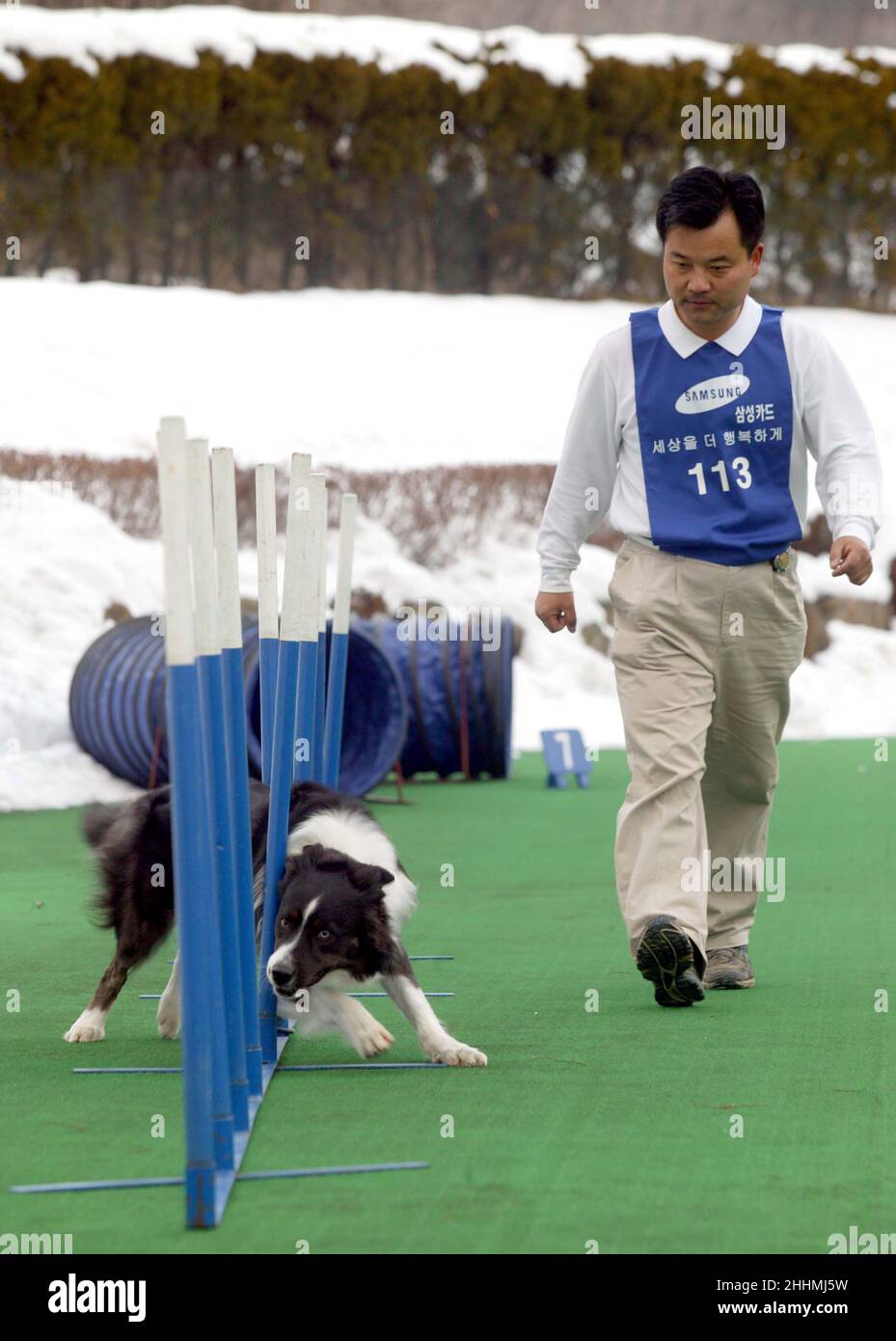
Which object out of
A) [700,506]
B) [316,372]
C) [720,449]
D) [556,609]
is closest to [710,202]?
[720,449]

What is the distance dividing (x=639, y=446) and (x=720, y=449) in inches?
8.5

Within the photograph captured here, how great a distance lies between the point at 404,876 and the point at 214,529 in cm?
138

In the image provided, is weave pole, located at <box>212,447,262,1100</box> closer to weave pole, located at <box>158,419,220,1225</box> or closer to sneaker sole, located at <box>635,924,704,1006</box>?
weave pole, located at <box>158,419,220,1225</box>

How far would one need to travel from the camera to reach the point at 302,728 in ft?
16.5

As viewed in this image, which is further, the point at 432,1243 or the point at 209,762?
the point at 209,762

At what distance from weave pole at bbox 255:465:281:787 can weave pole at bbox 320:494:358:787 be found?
0.78 m

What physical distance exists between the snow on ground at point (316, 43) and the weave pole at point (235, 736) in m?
23.1

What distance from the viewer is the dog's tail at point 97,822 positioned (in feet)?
16.8

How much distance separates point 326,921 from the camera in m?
4.30

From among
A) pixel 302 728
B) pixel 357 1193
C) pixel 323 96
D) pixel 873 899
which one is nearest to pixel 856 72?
pixel 323 96

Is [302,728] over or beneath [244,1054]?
over
